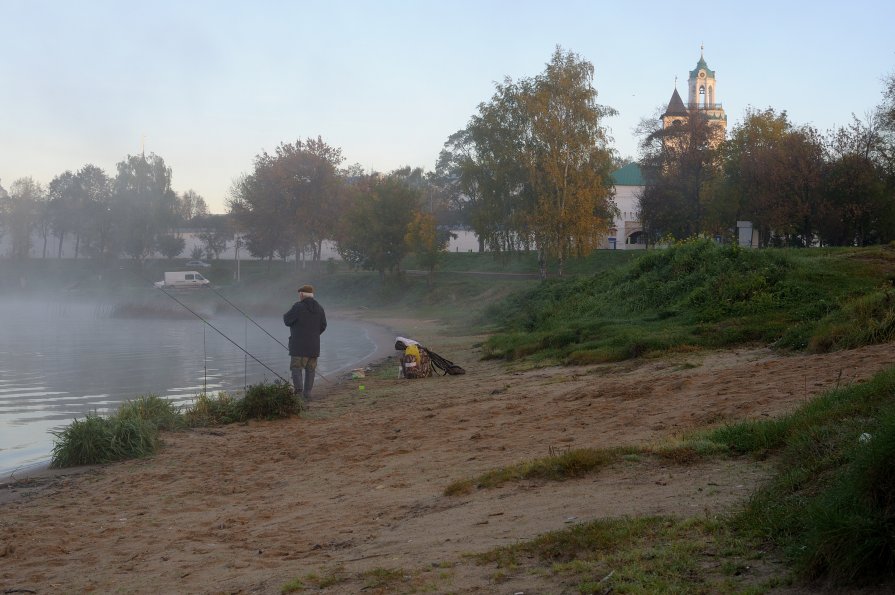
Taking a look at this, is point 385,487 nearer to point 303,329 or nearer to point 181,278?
point 303,329

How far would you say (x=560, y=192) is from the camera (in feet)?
155

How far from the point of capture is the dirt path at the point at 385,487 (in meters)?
6.23

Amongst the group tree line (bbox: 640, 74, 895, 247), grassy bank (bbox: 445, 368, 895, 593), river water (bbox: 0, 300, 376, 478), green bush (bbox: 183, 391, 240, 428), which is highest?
tree line (bbox: 640, 74, 895, 247)

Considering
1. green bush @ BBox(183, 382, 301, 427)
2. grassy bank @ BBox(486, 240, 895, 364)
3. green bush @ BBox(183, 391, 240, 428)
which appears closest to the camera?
green bush @ BBox(183, 391, 240, 428)

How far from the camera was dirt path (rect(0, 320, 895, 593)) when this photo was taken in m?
6.23

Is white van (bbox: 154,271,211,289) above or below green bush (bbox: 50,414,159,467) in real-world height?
above

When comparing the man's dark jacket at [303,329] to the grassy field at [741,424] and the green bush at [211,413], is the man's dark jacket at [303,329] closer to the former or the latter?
the green bush at [211,413]

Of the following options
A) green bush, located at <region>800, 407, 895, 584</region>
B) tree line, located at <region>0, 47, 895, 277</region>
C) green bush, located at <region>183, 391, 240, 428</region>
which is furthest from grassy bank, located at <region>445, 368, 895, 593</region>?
tree line, located at <region>0, 47, 895, 277</region>

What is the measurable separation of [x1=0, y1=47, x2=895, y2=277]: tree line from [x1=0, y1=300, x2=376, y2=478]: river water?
36.2 ft

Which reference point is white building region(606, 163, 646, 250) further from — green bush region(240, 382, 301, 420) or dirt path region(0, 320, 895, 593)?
green bush region(240, 382, 301, 420)

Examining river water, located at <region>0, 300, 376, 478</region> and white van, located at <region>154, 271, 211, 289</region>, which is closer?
river water, located at <region>0, 300, 376, 478</region>

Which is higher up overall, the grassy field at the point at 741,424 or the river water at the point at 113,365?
the grassy field at the point at 741,424

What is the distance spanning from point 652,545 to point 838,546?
1.15 m

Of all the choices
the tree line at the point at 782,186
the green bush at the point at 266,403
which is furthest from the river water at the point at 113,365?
the tree line at the point at 782,186
